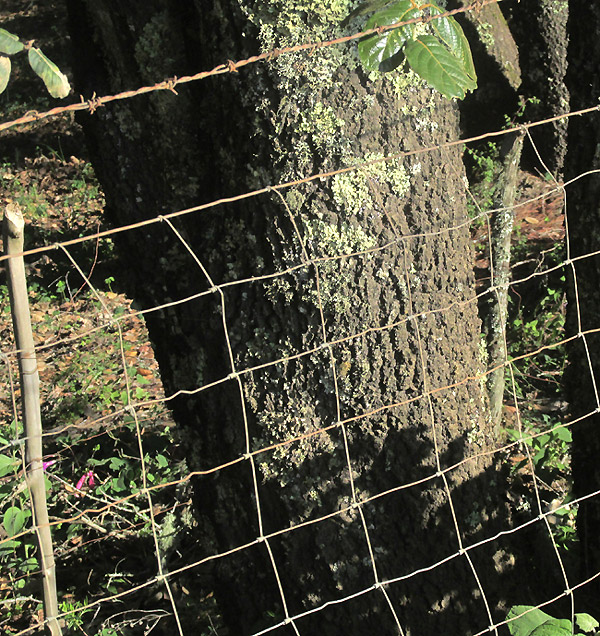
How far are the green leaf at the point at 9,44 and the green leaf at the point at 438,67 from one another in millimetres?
771

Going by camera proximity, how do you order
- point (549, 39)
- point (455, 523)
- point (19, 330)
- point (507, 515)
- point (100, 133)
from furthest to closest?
point (549, 39)
point (507, 515)
point (100, 133)
point (455, 523)
point (19, 330)

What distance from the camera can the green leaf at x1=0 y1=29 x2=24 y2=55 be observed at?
3.90 feet

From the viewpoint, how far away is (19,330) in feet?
4.55

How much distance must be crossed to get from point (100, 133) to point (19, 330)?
941 millimetres

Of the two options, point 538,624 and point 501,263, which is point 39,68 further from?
point 501,263

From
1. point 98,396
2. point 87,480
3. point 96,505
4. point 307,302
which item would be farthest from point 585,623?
point 98,396

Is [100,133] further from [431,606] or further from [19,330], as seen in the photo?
[431,606]

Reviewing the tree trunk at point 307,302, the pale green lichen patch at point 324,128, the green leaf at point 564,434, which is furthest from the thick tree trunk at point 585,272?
the pale green lichen patch at point 324,128

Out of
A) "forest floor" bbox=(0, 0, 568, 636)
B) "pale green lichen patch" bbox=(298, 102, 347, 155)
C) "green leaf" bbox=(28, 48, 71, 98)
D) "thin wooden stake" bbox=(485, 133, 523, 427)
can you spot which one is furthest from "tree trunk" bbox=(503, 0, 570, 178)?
"green leaf" bbox=(28, 48, 71, 98)

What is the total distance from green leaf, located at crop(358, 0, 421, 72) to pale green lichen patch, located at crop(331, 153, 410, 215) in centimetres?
35

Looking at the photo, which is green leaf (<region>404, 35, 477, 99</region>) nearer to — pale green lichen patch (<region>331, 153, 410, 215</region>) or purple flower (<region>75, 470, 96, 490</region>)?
pale green lichen patch (<region>331, 153, 410, 215</region>)

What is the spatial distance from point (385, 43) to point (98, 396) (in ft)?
10.1

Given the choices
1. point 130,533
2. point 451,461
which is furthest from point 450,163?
point 130,533

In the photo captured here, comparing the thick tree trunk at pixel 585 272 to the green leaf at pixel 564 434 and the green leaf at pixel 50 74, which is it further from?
the green leaf at pixel 50 74
